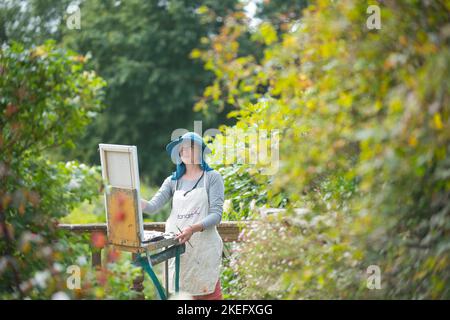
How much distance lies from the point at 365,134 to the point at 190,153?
247cm

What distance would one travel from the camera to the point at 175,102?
75.3 ft

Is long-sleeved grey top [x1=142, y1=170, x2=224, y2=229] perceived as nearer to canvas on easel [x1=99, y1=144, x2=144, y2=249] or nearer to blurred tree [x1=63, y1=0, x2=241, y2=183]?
canvas on easel [x1=99, y1=144, x2=144, y2=249]

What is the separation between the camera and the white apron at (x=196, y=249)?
497 centimetres

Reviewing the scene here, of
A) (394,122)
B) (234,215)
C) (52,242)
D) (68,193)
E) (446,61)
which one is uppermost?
(446,61)

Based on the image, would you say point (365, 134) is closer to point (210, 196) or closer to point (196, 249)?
point (210, 196)

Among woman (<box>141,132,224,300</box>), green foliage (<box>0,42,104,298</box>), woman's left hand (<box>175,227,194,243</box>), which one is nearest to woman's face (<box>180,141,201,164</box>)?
woman (<box>141,132,224,300</box>)

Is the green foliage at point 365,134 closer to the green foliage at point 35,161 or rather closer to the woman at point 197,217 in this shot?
the green foliage at point 35,161

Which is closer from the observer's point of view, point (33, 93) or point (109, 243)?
point (33, 93)

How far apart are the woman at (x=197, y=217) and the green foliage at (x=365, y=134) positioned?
119 cm

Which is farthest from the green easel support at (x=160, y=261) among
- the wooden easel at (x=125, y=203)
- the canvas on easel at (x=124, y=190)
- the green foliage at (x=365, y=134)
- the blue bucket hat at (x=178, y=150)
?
the green foliage at (x=365, y=134)

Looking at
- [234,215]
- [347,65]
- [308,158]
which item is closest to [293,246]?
[308,158]

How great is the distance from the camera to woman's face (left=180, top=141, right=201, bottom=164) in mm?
5031

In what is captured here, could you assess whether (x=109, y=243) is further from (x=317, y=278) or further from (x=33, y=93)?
(x=317, y=278)
